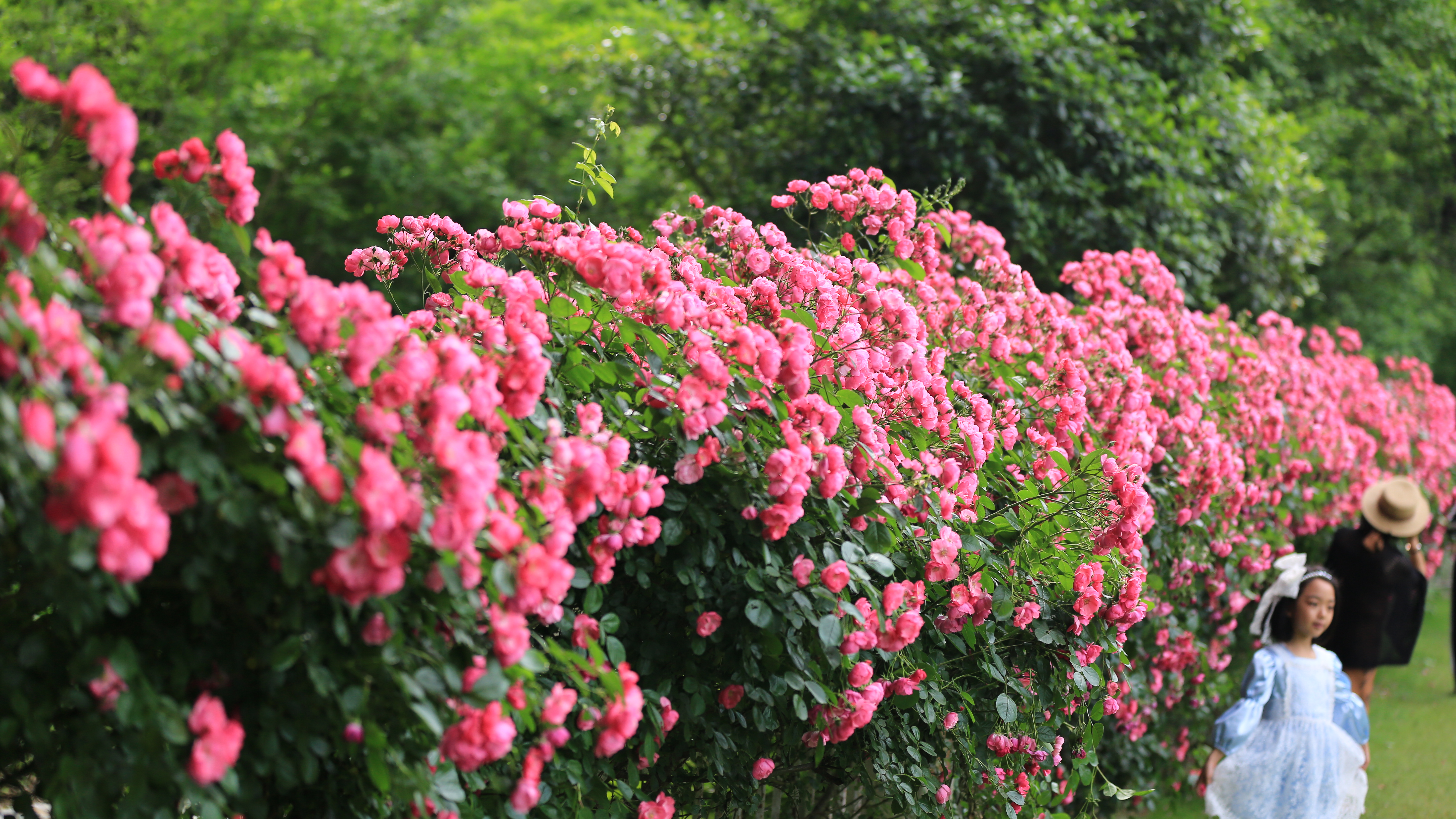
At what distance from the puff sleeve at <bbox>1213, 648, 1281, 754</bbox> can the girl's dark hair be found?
0.45ft

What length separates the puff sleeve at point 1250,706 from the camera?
4316 mm

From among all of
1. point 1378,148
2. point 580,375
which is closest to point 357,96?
point 1378,148

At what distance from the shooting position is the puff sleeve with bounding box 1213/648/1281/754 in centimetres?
432

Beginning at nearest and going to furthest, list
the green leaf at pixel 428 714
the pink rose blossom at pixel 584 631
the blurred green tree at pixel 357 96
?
the green leaf at pixel 428 714
the pink rose blossom at pixel 584 631
the blurred green tree at pixel 357 96

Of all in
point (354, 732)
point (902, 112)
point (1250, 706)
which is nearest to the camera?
point (354, 732)

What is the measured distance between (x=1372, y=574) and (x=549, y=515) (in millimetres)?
5600

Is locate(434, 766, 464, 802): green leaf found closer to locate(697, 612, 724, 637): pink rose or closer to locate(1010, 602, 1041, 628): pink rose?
locate(697, 612, 724, 637): pink rose

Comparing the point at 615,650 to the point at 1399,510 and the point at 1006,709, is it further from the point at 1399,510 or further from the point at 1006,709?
the point at 1399,510

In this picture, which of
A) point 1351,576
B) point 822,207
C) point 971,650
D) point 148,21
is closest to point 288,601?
point 971,650

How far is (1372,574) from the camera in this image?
5906mm

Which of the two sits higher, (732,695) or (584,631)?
(584,631)

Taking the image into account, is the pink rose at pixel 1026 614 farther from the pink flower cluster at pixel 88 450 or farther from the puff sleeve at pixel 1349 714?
the puff sleeve at pixel 1349 714

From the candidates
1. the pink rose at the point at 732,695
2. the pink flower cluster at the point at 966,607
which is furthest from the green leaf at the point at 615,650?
the pink flower cluster at the point at 966,607

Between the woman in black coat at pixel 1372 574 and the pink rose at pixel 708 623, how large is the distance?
4.81 metres
